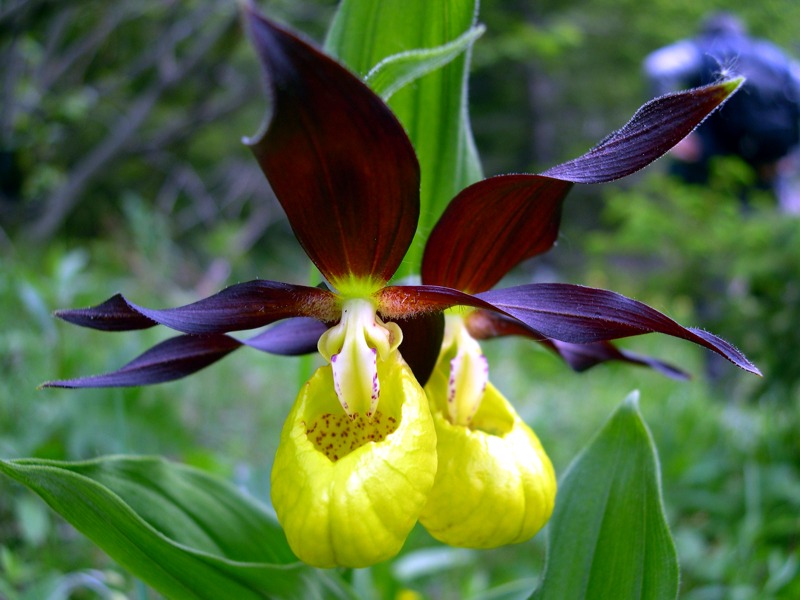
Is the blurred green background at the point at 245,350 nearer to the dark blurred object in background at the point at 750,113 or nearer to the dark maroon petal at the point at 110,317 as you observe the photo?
the dark maroon petal at the point at 110,317

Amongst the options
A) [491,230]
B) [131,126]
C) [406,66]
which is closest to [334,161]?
[406,66]

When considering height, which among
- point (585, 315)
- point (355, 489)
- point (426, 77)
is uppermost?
point (426, 77)

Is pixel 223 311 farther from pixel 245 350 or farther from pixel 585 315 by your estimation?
pixel 245 350

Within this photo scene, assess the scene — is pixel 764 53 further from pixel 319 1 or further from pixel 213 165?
pixel 213 165

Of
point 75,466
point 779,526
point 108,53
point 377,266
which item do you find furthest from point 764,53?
point 108,53

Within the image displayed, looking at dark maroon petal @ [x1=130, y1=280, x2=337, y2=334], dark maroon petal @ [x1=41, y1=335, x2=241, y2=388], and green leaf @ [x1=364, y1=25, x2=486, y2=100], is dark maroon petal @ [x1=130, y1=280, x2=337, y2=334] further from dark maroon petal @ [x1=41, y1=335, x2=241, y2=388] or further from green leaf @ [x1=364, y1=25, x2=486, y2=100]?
green leaf @ [x1=364, y1=25, x2=486, y2=100]
